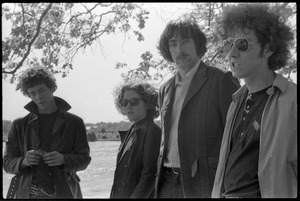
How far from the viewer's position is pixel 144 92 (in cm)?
376

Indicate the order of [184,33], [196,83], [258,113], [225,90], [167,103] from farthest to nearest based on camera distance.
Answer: [184,33], [167,103], [196,83], [225,90], [258,113]

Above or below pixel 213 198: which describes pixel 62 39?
above

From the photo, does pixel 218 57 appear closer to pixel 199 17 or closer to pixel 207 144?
pixel 199 17

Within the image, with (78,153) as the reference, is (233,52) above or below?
above

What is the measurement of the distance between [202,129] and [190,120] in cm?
10

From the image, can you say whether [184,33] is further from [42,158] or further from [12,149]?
[12,149]

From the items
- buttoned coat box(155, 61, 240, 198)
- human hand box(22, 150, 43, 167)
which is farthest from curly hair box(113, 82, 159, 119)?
human hand box(22, 150, 43, 167)

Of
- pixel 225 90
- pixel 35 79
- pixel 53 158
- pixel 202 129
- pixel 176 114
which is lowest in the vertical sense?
pixel 53 158

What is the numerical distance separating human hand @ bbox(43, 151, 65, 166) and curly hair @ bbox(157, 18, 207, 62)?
1086 millimetres

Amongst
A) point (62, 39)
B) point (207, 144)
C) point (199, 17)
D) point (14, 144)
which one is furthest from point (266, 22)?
point (62, 39)

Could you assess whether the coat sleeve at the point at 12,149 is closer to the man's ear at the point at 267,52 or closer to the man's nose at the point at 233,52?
the man's nose at the point at 233,52

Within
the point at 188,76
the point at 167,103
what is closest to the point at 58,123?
the point at 167,103

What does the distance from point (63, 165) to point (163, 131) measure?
2.95ft

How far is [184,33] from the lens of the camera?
133 inches
